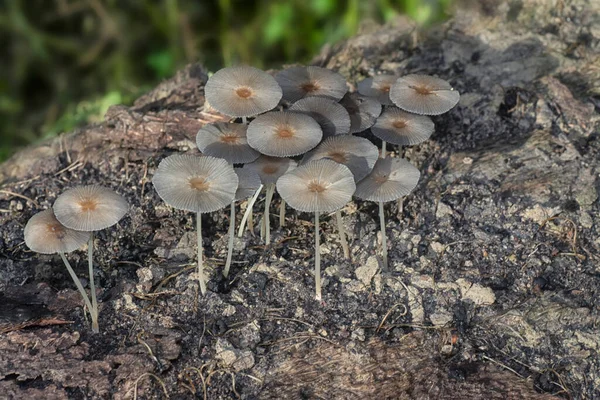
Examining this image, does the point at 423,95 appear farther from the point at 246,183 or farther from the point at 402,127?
the point at 246,183

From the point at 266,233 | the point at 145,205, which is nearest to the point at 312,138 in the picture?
the point at 266,233

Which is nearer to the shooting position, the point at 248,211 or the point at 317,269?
the point at 317,269

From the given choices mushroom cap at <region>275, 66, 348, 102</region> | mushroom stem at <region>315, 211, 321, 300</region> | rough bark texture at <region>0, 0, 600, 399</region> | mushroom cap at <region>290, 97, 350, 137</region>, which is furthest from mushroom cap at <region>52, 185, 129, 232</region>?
mushroom cap at <region>275, 66, 348, 102</region>

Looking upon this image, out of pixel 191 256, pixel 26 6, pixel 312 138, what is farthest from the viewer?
pixel 26 6

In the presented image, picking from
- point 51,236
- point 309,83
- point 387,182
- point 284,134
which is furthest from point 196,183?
point 309,83

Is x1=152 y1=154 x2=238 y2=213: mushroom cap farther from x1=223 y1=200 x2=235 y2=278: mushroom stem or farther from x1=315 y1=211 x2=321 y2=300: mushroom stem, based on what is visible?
x1=315 y1=211 x2=321 y2=300: mushroom stem

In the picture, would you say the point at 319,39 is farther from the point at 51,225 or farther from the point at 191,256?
the point at 51,225

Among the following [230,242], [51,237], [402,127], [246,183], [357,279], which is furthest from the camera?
[402,127]

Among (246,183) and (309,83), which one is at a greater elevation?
(309,83)
